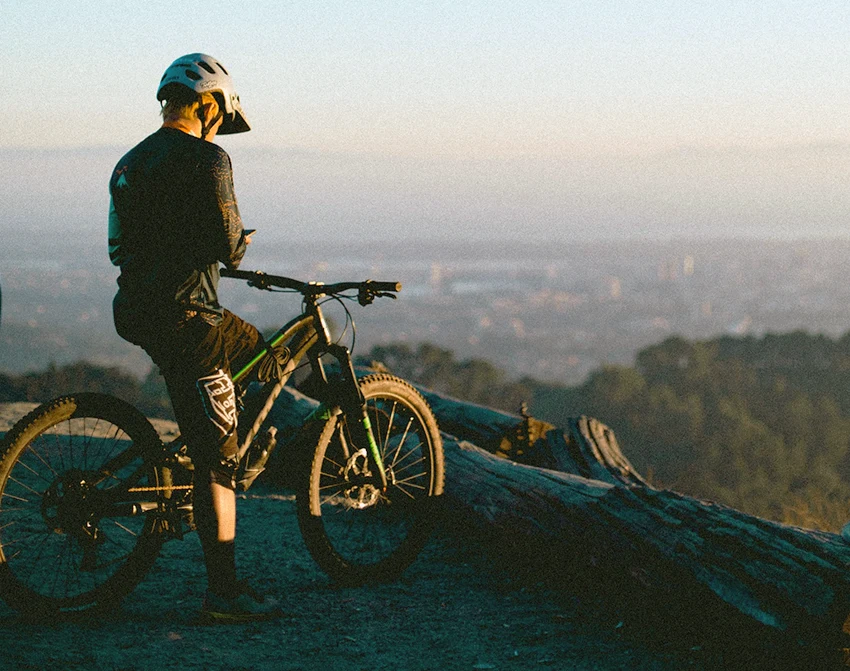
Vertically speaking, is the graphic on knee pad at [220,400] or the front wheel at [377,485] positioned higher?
the graphic on knee pad at [220,400]

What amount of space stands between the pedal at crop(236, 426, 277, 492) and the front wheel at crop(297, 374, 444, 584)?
270mm

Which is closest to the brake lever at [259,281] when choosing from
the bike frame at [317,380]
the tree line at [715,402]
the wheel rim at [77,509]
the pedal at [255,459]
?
the bike frame at [317,380]

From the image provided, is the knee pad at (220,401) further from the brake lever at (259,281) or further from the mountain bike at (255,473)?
the brake lever at (259,281)

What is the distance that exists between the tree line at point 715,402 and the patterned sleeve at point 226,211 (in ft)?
120

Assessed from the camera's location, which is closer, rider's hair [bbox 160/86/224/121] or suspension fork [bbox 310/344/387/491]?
rider's hair [bbox 160/86/224/121]

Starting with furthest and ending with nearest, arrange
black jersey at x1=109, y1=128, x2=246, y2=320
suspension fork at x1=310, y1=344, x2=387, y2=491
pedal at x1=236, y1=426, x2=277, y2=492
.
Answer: suspension fork at x1=310, y1=344, x2=387, y2=491
pedal at x1=236, y1=426, x2=277, y2=492
black jersey at x1=109, y1=128, x2=246, y2=320

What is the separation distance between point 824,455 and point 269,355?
57.8 meters

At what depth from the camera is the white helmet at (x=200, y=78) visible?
13.3 feet

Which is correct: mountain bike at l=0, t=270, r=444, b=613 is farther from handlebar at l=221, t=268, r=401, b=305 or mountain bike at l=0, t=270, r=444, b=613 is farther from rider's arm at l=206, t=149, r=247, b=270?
rider's arm at l=206, t=149, r=247, b=270

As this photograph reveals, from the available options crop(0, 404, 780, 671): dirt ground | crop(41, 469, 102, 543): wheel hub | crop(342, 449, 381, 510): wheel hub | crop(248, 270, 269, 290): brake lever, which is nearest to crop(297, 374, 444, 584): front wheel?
crop(342, 449, 381, 510): wheel hub

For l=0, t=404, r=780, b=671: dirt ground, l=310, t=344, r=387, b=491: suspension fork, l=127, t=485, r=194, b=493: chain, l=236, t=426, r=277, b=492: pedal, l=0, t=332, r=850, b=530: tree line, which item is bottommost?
l=0, t=332, r=850, b=530: tree line

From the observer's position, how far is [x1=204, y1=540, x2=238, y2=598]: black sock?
441 cm

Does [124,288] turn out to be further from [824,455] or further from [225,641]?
[824,455]

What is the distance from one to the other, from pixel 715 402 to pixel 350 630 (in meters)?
55.5
